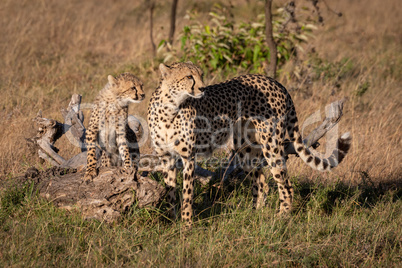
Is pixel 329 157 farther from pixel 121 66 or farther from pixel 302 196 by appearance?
pixel 121 66

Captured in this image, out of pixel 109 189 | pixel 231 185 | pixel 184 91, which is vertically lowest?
pixel 231 185

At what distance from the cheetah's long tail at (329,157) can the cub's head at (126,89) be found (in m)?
1.58

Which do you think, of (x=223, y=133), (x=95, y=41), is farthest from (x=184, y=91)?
(x=95, y=41)

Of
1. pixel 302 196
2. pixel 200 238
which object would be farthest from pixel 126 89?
pixel 302 196

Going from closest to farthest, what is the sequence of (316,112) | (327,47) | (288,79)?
(316,112) → (288,79) → (327,47)

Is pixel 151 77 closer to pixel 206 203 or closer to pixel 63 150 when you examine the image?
pixel 63 150

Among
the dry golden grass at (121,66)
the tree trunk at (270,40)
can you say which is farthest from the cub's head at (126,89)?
the tree trunk at (270,40)

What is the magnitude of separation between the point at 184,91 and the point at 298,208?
1631 mm

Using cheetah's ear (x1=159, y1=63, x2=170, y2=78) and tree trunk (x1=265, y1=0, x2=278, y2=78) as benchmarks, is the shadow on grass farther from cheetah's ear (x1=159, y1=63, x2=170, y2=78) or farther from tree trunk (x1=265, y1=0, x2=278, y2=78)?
tree trunk (x1=265, y1=0, x2=278, y2=78)

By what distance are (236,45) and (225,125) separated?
3.67 metres

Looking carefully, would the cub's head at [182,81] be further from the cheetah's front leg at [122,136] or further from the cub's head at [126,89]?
the cheetah's front leg at [122,136]

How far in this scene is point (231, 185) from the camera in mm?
4785

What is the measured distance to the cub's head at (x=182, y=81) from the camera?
3646 mm

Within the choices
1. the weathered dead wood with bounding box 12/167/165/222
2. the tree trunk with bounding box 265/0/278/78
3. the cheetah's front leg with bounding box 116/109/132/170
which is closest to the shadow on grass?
the weathered dead wood with bounding box 12/167/165/222
